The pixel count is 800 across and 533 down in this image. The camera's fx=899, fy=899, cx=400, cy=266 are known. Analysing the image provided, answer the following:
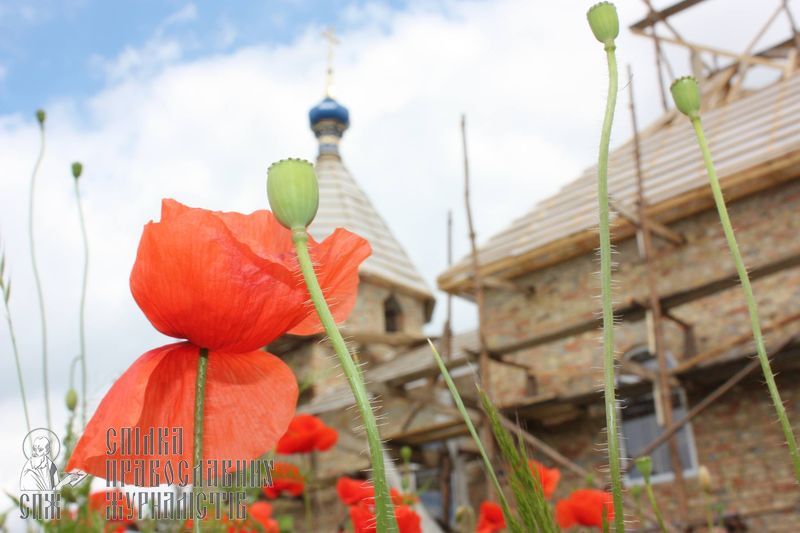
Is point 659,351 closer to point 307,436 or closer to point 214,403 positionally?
point 307,436

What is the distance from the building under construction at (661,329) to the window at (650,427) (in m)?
0.02

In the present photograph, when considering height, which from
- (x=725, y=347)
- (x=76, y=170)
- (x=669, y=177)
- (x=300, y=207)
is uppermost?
(x=669, y=177)

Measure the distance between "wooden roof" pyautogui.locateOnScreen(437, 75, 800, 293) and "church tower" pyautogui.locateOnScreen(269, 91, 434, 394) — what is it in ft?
13.7

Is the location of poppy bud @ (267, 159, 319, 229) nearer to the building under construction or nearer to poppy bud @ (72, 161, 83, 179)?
poppy bud @ (72, 161, 83, 179)

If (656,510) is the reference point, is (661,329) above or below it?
above

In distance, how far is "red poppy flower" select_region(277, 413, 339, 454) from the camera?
11.2 ft

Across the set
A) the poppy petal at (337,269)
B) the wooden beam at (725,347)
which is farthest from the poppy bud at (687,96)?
the wooden beam at (725,347)

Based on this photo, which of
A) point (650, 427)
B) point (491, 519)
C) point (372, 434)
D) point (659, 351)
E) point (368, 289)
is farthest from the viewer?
point (368, 289)

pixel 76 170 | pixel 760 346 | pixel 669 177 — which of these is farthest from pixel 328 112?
pixel 760 346

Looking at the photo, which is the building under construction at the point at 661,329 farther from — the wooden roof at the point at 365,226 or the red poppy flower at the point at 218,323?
the red poppy flower at the point at 218,323

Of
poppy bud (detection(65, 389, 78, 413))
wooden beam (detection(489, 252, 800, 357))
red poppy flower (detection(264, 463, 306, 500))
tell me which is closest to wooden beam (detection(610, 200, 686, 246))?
wooden beam (detection(489, 252, 800, 357))

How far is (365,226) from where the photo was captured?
72.5ft

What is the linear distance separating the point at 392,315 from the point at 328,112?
293 inches

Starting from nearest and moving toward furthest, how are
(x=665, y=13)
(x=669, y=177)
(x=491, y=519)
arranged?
(x=491, y=519)
(x=669, y=177)
(x=665, y=13)
